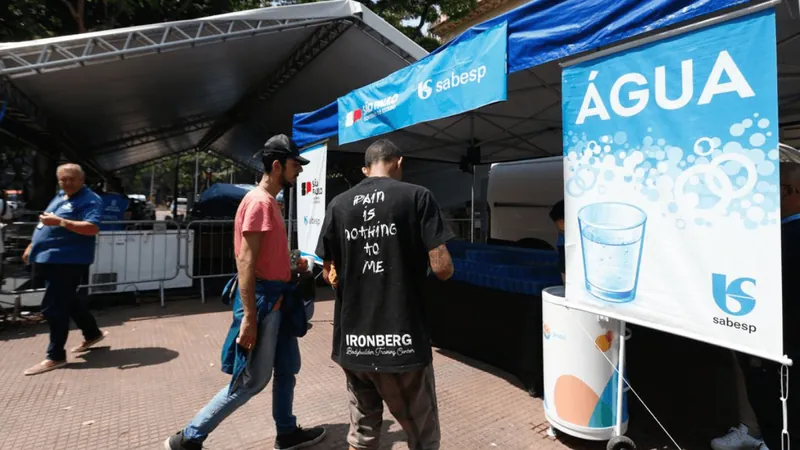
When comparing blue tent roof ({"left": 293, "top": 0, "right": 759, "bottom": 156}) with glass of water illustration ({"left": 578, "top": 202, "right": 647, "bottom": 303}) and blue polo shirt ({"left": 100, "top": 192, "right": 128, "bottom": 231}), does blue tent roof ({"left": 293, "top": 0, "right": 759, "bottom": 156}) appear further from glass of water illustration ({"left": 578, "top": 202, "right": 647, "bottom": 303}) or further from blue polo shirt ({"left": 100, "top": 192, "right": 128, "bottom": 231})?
blue polo shirt ({"left": 100, "top": 192, "right": 128, "bottom": 231})

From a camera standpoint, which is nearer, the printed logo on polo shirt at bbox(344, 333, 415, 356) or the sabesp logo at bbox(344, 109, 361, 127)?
the printed logo on polo shirt at bbox(344, 333, 415, 356)

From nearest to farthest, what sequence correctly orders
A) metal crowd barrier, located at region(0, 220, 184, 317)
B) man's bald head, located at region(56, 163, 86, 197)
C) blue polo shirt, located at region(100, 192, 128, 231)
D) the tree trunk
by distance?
man's bald head, located at region(56, 163, 86, 197) → metal crowd barrier, located at region(0, 220, 184, 317) → blue polo shirt, located at region(100, 192, 128, 231) → the tree trunk

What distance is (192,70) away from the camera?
9.08 meters

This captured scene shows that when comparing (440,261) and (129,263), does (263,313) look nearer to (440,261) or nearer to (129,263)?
(440,261)

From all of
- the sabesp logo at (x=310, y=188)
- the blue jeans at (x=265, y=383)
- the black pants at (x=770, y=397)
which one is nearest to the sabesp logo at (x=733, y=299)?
the black pants at (x=770, y=397)

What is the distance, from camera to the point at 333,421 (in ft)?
10.5

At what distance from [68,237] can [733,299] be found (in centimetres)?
500

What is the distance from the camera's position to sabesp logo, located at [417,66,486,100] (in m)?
3.26

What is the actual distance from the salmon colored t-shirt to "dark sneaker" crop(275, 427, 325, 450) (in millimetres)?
1002

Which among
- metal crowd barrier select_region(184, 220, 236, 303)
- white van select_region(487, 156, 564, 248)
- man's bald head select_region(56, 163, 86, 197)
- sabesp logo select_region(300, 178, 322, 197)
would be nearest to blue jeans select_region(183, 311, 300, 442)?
man's bald head select_region(56, 163, 86, 197)

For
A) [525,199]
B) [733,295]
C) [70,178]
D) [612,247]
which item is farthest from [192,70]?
[733,295]

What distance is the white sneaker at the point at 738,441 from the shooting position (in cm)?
261

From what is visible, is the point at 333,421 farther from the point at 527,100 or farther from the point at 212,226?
the point at 212,226

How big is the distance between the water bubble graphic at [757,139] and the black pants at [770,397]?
4.30 feet
